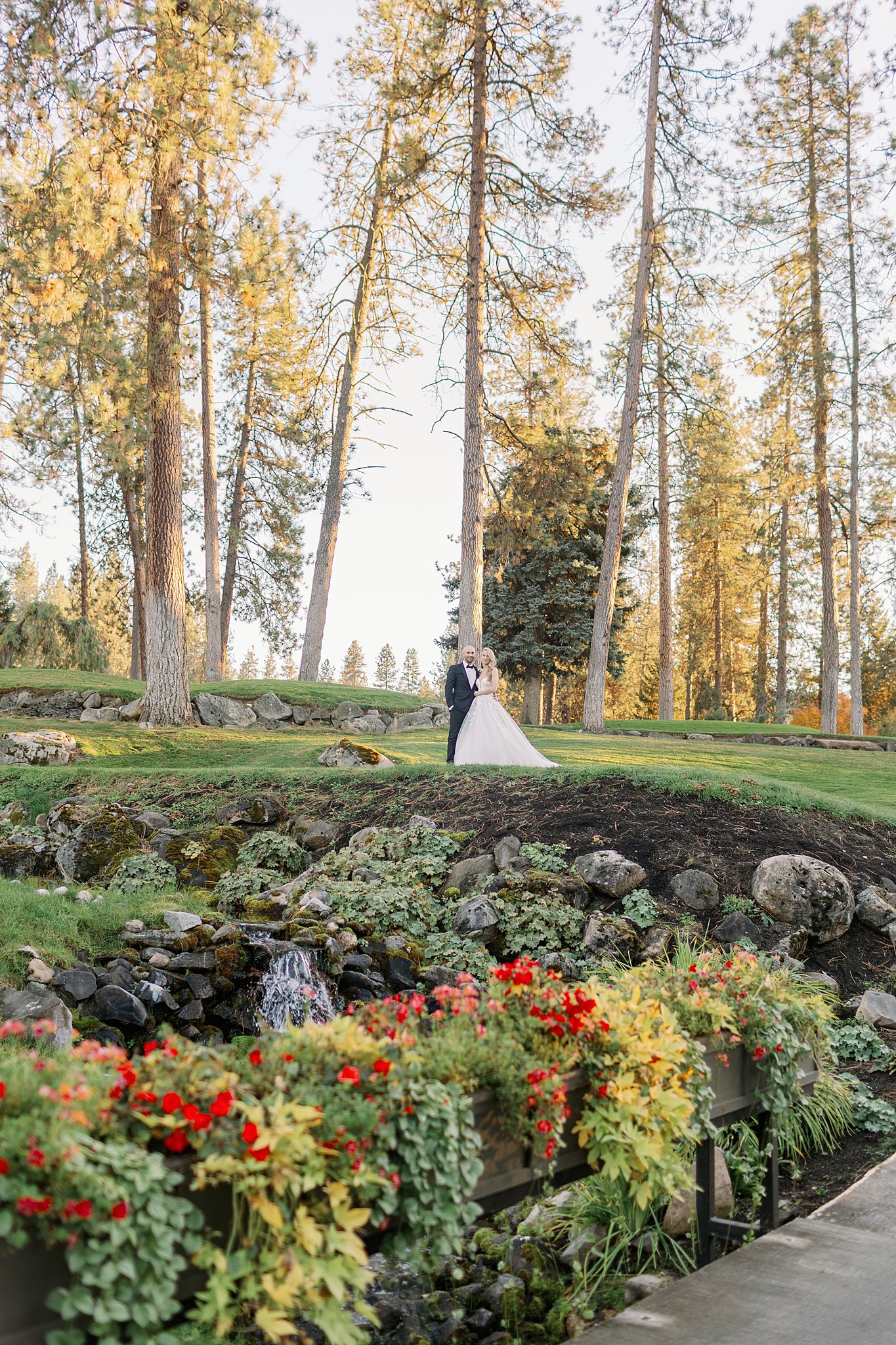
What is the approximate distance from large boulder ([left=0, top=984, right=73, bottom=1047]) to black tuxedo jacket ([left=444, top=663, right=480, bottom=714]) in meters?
6.70

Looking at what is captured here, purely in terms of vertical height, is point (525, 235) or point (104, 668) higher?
point (525, 235)

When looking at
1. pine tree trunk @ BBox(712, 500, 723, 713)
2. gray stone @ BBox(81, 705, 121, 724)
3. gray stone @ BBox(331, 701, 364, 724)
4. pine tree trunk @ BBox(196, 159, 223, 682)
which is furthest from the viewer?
pine tree trunk @ BBox(712, 500, 723, 713)

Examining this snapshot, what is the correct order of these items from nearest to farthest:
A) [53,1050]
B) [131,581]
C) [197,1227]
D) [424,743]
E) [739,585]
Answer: [197,1227] < [53,1050] < [424,743] < [131,581] < [739,585]

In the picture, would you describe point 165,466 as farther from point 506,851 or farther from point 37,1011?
point 37,1011

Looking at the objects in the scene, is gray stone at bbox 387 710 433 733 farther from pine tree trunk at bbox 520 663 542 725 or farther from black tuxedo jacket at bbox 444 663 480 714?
pine tree trunk at bbox 520 663 542 725

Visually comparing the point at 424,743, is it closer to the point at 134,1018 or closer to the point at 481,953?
the point at 481,953

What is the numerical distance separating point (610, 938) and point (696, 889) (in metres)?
0.80

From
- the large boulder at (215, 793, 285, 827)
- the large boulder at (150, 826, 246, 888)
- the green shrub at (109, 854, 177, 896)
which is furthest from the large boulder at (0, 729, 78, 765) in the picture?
the green shrub at (109, 854, 177, 896)

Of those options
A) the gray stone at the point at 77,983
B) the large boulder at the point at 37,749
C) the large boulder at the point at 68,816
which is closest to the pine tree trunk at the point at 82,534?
the large boulder at the point at 37,749

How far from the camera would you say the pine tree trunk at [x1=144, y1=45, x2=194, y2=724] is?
1257 cm

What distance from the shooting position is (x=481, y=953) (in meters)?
6.40

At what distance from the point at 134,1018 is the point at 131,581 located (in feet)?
78.2

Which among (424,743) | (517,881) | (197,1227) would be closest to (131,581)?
(424,743)

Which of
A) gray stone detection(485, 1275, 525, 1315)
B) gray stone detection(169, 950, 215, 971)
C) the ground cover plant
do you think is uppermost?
the ground cover plant
